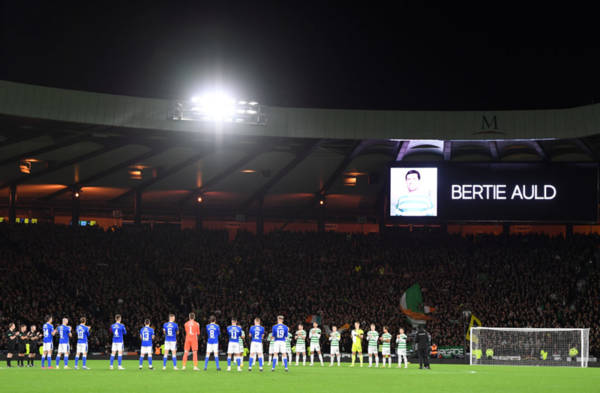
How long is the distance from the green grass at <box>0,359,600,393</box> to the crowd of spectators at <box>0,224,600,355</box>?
1315 cm

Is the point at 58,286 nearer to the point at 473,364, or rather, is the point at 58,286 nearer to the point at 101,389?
the point at 473,364

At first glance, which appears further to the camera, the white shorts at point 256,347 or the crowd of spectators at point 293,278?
the crowd of spectators at point 293,278

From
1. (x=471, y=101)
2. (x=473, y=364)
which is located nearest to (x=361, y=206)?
(x=471, y=101)

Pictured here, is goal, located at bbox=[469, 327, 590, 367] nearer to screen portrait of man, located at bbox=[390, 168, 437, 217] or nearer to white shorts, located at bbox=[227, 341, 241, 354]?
screen portrait of man, located at bbox=[390, 168, 437, 217]

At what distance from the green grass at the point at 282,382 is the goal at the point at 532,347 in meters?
8.97

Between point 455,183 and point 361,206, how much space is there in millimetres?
14964

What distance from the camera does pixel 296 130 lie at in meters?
36.3

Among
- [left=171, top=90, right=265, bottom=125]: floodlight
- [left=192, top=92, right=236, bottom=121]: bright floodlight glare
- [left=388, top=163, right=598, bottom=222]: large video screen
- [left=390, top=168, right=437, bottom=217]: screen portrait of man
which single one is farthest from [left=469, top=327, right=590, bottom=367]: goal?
[left=192, top=92, right=236, bottom=121]: bright floodlight glare

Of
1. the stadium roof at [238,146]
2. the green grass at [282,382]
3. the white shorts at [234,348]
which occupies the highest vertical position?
the stadium roof at [238,146]

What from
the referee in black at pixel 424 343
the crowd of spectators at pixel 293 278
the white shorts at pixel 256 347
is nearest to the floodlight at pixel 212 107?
the crowd of spectators at pixel 293 278

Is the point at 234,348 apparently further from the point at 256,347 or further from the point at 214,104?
the point at 214,104

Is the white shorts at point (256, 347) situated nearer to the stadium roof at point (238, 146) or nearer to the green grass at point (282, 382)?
the green grass at point (282, 382)

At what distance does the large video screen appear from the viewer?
3659 centimetres

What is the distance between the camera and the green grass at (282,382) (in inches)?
711
